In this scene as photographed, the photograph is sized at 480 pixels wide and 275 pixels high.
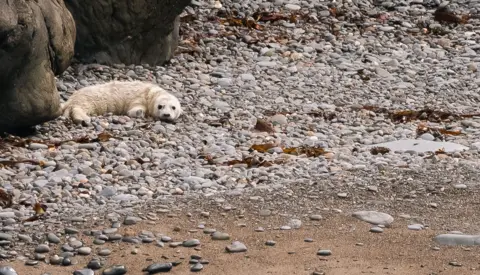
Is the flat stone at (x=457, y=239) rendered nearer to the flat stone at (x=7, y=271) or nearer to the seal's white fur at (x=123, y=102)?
the flat stone at (x=7, y=271)

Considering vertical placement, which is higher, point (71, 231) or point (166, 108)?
point (71, 231)

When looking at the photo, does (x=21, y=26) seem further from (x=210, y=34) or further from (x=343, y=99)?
(x=210, y=34)

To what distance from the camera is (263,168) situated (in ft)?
28.5

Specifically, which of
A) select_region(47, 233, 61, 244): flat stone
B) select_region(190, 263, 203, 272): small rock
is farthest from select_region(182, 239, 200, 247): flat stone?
select_region(47, 233, 61, 244): flat stone

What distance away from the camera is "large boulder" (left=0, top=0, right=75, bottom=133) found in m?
8.88

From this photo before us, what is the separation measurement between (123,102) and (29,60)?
1.99 metres

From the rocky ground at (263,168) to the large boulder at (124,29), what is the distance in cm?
22

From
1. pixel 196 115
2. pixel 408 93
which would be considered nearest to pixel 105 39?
pixel 196 115

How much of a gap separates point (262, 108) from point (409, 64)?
3278 millimetres

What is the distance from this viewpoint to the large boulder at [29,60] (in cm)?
888

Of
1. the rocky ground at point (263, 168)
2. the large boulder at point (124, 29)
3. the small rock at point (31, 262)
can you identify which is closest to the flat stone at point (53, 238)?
the rocky ground at point (263, 168)

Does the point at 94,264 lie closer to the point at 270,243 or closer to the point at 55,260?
the point at 55,260

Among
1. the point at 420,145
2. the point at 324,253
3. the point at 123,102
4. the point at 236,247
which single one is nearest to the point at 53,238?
the point at 236,247

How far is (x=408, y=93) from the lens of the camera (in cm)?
1271
